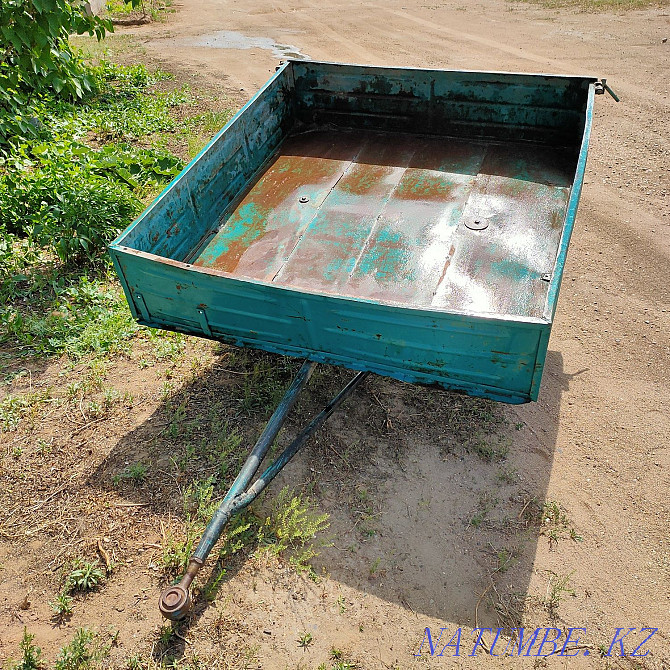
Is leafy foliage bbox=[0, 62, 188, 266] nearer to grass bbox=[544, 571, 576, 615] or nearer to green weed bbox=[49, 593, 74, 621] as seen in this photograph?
green weed bbox=[49, 593, 74, 621]

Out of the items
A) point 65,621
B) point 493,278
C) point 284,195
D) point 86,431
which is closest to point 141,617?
point 65,621

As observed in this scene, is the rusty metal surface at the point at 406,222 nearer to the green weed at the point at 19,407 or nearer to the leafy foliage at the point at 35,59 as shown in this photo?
the green weed at the point at 19,407

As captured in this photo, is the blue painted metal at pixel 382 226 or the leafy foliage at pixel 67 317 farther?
the leafy foliage at pixel 67 317

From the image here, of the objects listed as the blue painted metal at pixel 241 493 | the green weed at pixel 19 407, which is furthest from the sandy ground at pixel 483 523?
the green weed at pixel 19 407

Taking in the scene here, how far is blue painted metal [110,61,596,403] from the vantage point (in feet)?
9.71

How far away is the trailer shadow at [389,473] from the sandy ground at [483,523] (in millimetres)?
11

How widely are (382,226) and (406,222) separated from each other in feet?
0.56

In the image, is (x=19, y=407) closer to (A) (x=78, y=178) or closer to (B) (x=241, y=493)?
(B) (x=241, y=493)

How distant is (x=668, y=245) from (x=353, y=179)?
2.75 m

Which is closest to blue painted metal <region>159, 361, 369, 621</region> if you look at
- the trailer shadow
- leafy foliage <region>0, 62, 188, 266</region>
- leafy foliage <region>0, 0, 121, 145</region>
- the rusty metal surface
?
the trailer shadow

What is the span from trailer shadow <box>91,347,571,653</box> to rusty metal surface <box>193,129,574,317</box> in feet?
2.37

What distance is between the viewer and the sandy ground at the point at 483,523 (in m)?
2.91

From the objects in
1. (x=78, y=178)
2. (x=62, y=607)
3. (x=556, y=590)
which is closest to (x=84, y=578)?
(x=62, y=607)

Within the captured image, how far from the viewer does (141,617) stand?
2.96 meters
